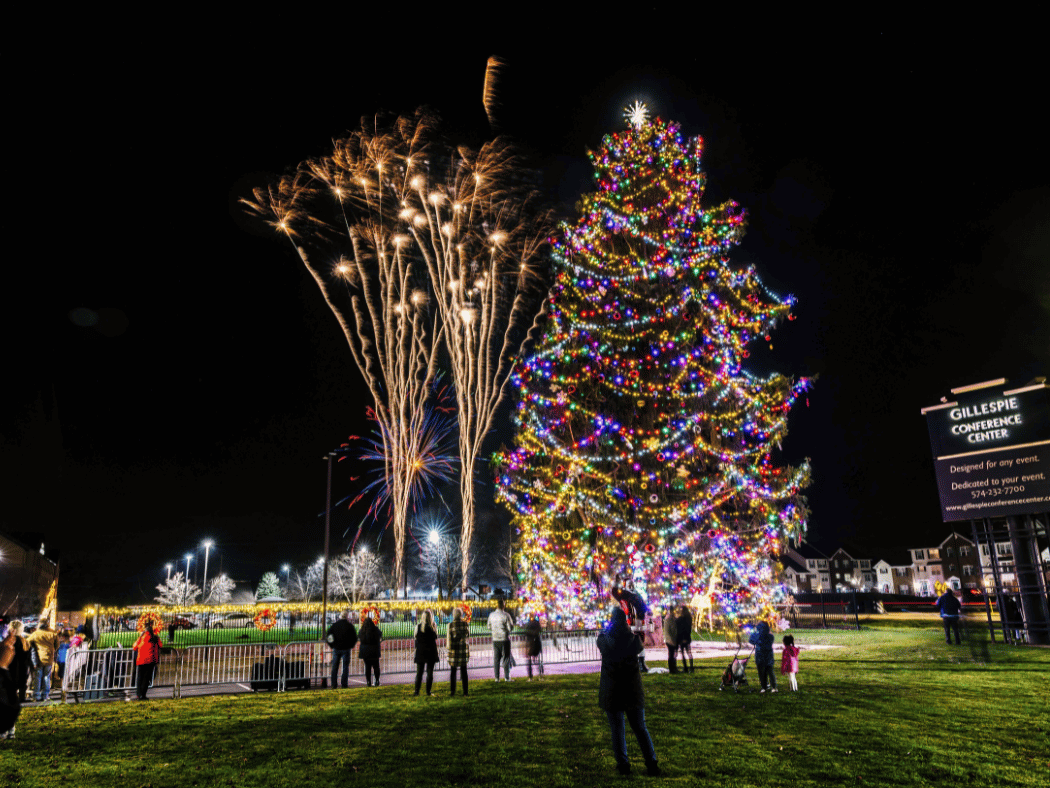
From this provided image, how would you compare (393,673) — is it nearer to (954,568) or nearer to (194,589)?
(194,589)

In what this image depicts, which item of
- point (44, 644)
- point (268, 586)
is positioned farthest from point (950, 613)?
point (268, 586)

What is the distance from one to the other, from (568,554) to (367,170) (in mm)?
15054

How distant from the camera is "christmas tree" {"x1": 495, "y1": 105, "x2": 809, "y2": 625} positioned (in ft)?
65.3

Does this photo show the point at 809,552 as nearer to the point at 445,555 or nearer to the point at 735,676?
the point at 445,555

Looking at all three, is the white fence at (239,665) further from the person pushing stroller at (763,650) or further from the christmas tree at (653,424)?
the person pushing stroller at (763,650)

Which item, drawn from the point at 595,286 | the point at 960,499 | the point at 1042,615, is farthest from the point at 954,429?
the point at 595,286

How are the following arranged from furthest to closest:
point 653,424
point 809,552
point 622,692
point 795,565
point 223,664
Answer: point 795,565, point 809,552, point 653,424, point 223,664, point 622,692

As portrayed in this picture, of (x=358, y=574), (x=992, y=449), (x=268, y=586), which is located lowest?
(x=268, y=586)

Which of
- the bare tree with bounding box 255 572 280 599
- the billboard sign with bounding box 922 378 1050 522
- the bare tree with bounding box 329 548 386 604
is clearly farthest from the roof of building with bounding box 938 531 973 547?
the bare tree with bounding box 255 572 280 599

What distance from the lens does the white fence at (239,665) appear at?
582 inches

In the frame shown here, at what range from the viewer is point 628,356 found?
68.7 feet

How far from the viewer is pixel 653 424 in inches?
800

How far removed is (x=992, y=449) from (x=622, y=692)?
782 inches

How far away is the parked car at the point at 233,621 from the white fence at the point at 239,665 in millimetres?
18778
